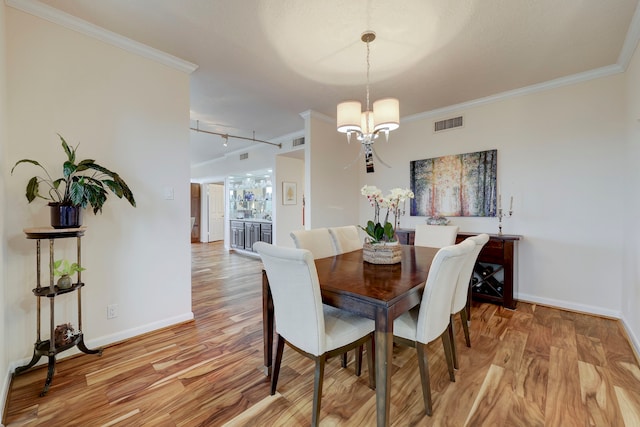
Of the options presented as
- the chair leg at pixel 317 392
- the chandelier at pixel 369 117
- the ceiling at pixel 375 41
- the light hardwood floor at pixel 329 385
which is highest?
the ceiling at pixel 375 41

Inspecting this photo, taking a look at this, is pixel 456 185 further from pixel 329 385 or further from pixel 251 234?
pixel 251 234

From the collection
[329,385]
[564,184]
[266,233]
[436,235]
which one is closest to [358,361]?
[329,385]

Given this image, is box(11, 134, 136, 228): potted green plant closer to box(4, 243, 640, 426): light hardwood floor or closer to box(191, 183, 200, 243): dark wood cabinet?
box(4, 243, 640, 426): light hardwood floor

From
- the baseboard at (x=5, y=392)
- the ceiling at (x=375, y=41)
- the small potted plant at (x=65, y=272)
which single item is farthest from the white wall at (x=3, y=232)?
the ceiling at (x=375, y=41)

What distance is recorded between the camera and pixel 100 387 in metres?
1.80

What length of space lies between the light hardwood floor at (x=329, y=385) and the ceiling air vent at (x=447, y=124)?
8.72 feet

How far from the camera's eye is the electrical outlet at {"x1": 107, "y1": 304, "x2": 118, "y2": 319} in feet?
7.63

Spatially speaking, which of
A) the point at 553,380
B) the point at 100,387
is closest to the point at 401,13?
the point at 553,380

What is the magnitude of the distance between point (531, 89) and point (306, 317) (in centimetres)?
377

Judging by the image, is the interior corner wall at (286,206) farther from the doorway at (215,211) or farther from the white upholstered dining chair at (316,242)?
the doorway at (215,211)

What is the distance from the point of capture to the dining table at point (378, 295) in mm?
1316

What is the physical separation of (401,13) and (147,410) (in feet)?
10.3

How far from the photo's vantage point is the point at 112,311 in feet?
7.68

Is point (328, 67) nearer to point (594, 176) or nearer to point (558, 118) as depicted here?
point (558, 118)
